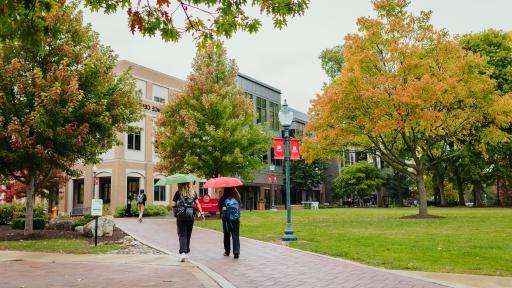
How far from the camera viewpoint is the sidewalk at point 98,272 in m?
7.36

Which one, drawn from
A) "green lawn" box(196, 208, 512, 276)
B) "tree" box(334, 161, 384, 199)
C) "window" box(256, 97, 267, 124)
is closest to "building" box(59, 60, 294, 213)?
"window" box(256, 97, 267, 124)

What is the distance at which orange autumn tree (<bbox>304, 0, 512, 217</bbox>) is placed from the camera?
70.8ft

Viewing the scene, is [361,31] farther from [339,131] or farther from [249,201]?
[249,201]

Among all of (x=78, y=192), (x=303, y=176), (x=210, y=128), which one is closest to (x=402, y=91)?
(x=210, y=128)

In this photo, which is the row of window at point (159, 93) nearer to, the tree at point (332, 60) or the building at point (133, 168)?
the building at point (133, 168)

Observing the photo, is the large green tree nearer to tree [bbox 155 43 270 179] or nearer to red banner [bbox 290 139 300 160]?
tree [bbox 155 43 270 179]

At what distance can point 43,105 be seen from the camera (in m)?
14.2

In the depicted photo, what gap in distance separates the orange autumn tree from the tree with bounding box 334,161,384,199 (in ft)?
101

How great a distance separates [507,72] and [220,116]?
80.9 ft

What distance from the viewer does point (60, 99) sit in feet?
47.8

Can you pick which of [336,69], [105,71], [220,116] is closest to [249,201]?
[336,69]

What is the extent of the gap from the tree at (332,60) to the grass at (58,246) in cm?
4135

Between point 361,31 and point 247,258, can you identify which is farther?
point 361,31

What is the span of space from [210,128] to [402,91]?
10.5 m
